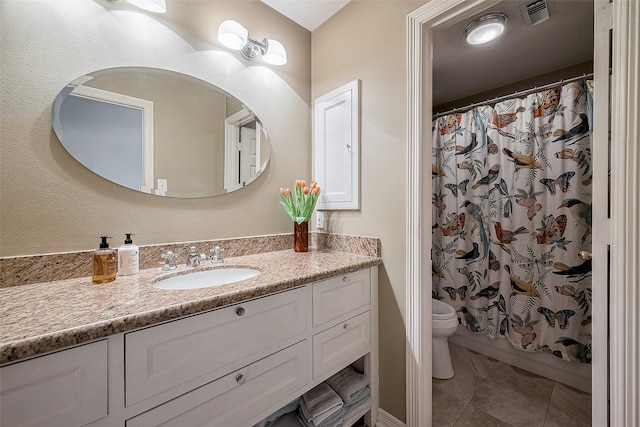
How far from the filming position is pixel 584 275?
1.65 m

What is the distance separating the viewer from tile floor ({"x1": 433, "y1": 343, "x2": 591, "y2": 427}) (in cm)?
141

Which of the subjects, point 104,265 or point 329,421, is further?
point 329,421

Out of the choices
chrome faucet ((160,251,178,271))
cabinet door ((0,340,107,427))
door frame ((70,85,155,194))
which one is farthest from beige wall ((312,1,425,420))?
Result: cabinet door ((0,340,107,427))

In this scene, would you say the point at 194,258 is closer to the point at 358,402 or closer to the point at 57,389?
the point at 57,389

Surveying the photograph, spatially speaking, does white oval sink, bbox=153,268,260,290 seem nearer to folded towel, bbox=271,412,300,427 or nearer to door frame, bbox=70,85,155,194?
door frame, bbox=70,85,155,194

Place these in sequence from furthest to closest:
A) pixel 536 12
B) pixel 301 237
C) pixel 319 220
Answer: pixel 319 220 → pixel 301 237 → pixel 536 12

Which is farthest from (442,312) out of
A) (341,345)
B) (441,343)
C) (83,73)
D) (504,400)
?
(83,73)

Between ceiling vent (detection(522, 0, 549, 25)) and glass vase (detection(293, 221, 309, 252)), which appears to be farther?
glass vase (detection(293, 221, 309, 252))

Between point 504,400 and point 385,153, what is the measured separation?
1660 millimetres

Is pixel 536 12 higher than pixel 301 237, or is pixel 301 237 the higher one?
pixel 536 12

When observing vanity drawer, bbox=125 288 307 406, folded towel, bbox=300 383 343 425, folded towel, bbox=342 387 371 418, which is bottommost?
folded towel, bbox=342 387 371 418

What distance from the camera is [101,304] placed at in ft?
2.32

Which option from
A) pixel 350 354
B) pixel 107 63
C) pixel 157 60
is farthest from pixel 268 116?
pixel 350 354

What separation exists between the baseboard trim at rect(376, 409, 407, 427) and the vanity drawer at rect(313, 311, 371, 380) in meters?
0.36
